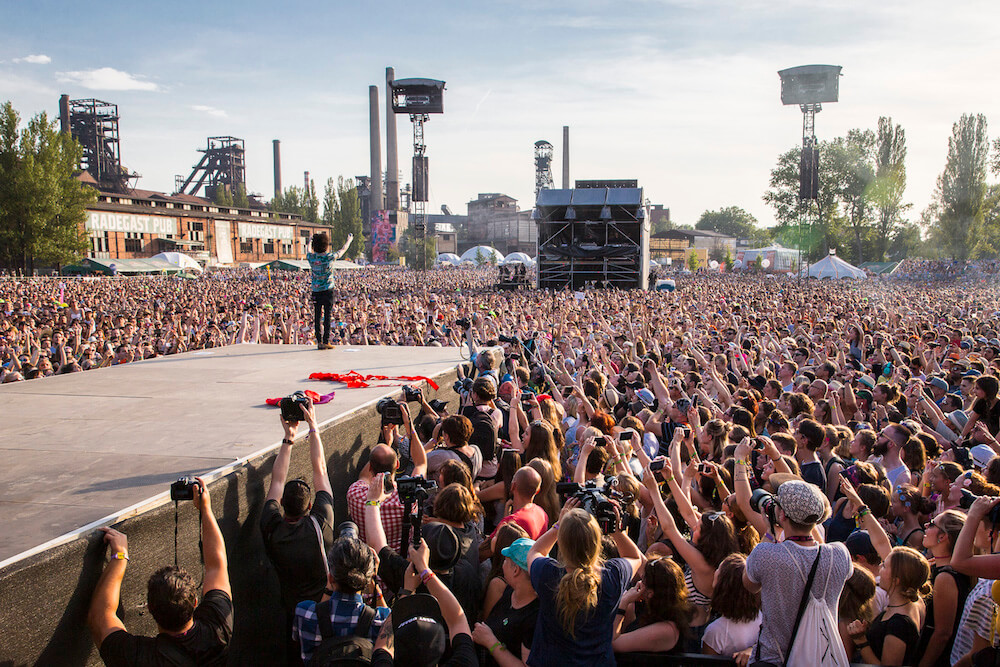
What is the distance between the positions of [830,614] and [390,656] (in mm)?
1793

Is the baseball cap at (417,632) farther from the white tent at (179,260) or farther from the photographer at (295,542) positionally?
the white tent at (179,260)

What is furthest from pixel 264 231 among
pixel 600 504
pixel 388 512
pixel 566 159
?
pixel 600 504

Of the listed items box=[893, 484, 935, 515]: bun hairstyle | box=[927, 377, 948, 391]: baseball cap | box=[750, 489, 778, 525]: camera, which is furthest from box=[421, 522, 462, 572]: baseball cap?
box=[927, 377, 948, 391]: baseball cap

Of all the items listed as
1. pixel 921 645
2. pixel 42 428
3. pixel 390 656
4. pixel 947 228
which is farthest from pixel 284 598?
pixel 947 228

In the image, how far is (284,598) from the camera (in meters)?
3.62

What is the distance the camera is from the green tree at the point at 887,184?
62719mm

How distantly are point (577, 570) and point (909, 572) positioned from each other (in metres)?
1.55

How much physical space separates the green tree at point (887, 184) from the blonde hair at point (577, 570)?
71.5m

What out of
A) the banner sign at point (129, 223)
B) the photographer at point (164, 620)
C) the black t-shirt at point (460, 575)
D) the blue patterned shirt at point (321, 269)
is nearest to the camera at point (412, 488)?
the black t-shirt at point (460, 575)

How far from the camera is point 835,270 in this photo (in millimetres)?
42500

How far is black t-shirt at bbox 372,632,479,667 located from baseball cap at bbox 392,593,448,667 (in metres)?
0.03

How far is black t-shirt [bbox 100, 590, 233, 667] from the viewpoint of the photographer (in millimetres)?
2572

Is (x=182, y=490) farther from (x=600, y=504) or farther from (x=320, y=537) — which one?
(x=600, y=504)

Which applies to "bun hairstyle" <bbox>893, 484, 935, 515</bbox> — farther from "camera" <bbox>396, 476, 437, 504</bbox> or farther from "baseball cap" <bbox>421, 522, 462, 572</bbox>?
"camera" <bbox>396, 476, 437, 504</bbox>
